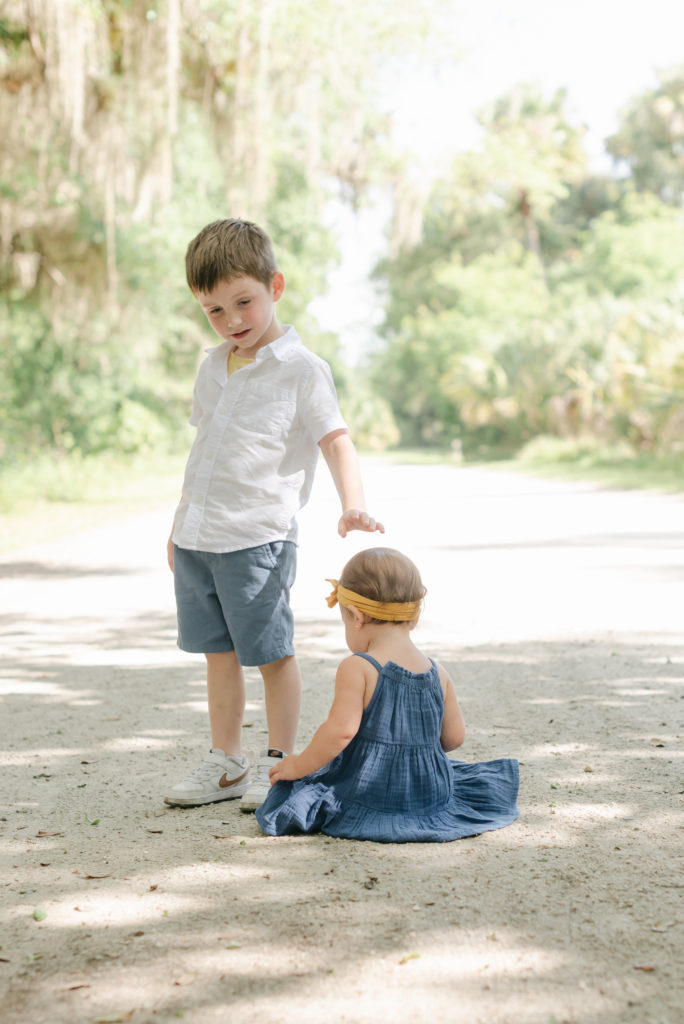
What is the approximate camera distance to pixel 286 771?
3.29 metres

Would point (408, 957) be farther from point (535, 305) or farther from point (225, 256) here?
point (535, 305)

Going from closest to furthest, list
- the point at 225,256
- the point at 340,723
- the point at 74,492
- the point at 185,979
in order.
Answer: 1. the point at 185,979
2. the point at 340,723
3. the point at 225,256
4. the point at 74,492

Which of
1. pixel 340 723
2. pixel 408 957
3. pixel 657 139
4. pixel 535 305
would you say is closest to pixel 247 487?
pixel 340 723

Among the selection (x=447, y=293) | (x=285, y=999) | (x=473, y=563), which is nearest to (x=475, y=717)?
(x=285, y=999)

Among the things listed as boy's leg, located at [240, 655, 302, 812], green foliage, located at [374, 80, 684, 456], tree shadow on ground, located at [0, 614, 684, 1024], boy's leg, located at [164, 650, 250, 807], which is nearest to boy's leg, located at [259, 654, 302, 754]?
boy's leg, located at [240, 655, 302, 812]

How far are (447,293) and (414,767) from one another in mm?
57848

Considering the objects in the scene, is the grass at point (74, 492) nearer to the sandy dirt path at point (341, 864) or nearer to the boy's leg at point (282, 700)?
the sandy dirt path at point (341, 864)

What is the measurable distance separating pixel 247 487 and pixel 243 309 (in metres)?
0.53

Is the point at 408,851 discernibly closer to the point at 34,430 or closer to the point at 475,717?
the point at 475,717

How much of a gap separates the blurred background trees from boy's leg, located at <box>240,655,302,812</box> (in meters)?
8.03

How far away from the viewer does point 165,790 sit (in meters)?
3.70

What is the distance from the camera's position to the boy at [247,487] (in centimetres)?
349

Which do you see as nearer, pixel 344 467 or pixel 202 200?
Result: pixel 344 467

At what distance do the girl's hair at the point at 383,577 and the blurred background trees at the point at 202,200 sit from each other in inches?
328
